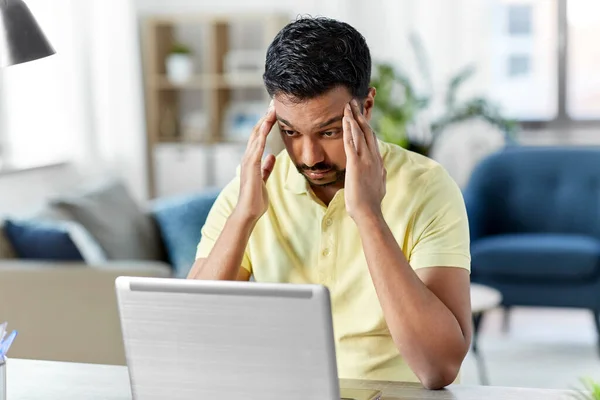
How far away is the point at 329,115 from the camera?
175cm

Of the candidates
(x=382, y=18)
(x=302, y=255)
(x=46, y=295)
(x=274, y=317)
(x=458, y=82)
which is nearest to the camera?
(x=274, y=317)

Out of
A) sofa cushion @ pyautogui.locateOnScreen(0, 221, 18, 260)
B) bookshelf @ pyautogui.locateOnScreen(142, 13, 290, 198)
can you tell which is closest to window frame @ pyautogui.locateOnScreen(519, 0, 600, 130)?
bookshelf @ pyautogui.locateOnScreen(142, 13, 290, 198)

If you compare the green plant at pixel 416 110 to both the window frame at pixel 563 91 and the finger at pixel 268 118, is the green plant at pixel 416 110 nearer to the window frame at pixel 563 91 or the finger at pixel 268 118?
the window frame at pixel 563 91

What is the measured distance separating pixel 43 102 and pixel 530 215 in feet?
8.52

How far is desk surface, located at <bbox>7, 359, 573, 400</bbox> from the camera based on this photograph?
150cm

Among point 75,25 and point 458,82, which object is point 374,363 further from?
point 75,25

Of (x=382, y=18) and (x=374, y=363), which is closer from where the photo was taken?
(x=374, y=363)

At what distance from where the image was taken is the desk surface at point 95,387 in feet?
4.93

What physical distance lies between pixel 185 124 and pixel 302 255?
4310 millimetres

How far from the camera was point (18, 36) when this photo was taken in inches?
66.9

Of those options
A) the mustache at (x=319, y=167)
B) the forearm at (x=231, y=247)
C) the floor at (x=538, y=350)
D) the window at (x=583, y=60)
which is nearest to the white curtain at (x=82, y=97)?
the floor at (x=538, y=350)

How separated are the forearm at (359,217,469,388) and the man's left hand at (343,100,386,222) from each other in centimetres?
4

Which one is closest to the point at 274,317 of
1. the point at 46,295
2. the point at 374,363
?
the point at 374,363

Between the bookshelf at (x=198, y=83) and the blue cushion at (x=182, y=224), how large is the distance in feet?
4.70
